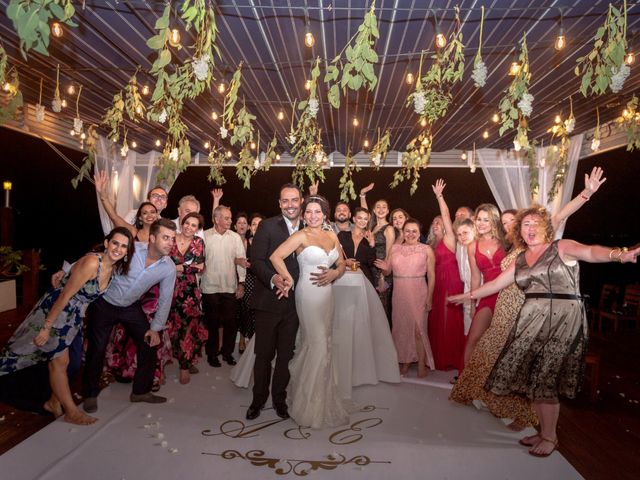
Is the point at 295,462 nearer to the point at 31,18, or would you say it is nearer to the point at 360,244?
the point at 360,244

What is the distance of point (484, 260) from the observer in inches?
160

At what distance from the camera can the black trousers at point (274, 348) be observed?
11.0 feet

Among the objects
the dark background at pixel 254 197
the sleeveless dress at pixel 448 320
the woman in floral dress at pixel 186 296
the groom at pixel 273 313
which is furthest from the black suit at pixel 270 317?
the dark background at pixel 254 197

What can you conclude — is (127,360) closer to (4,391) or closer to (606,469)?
(4,391)

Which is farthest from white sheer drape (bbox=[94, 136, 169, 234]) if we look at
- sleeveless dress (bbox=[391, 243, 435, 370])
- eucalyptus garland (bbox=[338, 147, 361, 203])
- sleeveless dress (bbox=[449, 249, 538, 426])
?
sleeveless dress (bbox=[449, 249, 538, 426])

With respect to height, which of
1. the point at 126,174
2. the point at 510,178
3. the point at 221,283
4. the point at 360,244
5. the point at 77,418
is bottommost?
the point at 77,418

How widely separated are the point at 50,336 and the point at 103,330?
38 cm

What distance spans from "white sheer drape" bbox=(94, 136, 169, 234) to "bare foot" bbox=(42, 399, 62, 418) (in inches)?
212

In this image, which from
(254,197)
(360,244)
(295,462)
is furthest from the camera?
(254,197)

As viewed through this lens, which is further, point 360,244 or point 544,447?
point 360,244

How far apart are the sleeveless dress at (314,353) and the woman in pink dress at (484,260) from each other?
4.43 ft

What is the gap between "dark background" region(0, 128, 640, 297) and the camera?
7652 millimetres

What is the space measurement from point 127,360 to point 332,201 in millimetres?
6244

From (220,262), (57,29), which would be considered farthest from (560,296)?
(57,29)
